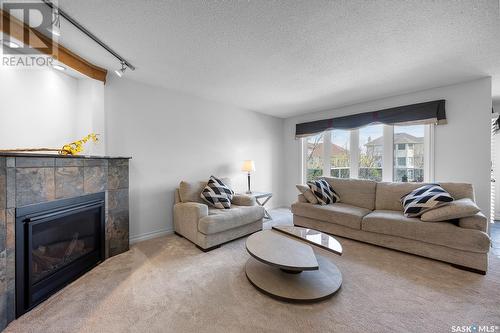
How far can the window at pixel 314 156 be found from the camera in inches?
184

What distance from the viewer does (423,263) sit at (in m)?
2.24

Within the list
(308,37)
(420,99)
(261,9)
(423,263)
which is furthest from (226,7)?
(420,99)

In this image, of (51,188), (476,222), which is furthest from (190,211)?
(476,222)

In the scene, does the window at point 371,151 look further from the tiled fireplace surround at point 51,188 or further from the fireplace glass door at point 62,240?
the fireplace glass door at point 62,240

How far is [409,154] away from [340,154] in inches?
46.2

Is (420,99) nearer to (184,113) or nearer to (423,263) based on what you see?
(423,263)

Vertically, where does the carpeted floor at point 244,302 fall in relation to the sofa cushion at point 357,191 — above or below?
below

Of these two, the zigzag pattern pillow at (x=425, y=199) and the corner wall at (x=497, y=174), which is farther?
the corner wall at (x=497, y=174)

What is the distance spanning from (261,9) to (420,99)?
322 cm

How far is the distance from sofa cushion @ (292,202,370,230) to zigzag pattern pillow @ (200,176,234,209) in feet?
3.97

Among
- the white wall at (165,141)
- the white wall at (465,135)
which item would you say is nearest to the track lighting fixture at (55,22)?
the white wall at (165,141)

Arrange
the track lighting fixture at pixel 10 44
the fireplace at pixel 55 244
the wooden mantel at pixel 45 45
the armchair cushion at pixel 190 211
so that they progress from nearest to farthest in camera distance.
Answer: the fireplace at pixel 55 244
the wooden mantel at pixel 45 45
the track lighting fixture at pixel 10 44
the armchair cushion at pixel 190 211

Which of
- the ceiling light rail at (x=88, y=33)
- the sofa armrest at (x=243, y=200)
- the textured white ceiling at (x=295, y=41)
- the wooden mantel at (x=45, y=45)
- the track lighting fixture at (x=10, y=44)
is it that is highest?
the textured white ceiling at (x=295, y=41)

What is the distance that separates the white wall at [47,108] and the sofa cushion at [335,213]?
10.0 ft
